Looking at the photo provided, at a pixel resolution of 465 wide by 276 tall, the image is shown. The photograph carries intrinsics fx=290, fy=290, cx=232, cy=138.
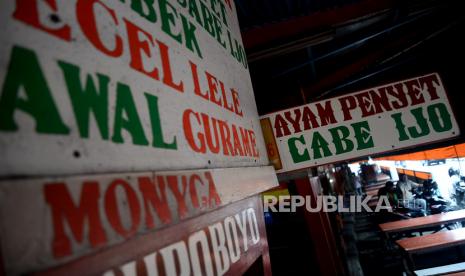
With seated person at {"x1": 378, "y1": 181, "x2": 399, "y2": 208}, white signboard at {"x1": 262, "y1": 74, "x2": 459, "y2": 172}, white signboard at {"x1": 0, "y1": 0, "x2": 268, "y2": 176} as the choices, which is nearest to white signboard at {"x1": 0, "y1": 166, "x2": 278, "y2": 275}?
white signboard at {"x1": 0, "y1": 0, "x2": 268, "y2": 176}

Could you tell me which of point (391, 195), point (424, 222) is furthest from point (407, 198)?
point (424, 222)

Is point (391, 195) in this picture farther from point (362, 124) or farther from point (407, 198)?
point (362, 124)

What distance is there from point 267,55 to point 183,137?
2643 millimetres

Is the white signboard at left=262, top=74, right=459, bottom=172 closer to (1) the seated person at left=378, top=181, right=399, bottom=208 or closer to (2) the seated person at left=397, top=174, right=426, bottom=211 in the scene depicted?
(2) the seated person at left=397, top=174, right=426, bottom=211

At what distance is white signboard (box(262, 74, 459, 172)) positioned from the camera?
6.73 feet

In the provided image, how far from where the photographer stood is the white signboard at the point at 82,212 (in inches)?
15.6

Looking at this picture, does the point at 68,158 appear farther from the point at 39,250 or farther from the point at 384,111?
the point at 384,111

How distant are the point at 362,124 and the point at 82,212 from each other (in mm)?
2027

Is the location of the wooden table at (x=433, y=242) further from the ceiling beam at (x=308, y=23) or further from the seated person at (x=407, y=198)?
the ceiling beam at (x=308, y=23)

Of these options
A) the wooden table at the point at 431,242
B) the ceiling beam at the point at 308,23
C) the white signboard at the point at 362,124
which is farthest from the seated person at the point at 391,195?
the white signboard at the point at 362,124

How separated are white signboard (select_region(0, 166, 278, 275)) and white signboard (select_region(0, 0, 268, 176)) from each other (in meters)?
0.03

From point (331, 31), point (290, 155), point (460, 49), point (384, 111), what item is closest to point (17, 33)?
point (290, 155)

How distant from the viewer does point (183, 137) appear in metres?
0.90

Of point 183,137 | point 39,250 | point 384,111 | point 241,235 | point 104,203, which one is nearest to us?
point 39,250
